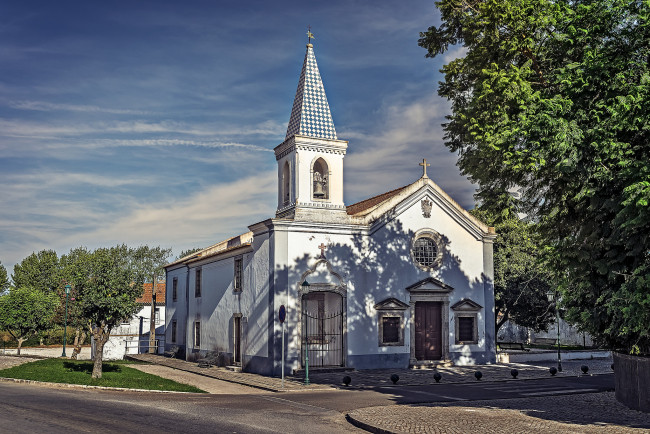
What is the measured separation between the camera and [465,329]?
2970cm

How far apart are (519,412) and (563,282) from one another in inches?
142

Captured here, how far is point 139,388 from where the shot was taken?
67.3 ft

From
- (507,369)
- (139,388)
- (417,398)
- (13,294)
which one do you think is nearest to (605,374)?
(507,369)

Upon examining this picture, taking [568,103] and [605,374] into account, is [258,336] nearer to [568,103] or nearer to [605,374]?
[605,374]

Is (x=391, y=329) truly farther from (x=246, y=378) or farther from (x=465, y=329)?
(x=246, y=378)

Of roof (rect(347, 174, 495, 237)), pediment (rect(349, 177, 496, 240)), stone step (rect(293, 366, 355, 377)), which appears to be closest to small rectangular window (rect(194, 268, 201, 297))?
roof (rect(347, 174, 495, 237))

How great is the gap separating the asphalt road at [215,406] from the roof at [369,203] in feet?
37.1

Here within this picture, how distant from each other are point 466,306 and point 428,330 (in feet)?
7.68

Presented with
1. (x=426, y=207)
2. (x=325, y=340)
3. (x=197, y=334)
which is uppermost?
(x=426, y=207)

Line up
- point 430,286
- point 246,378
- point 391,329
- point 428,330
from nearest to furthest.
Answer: point 246,378
point 391,329
point 428,330
point 430,286

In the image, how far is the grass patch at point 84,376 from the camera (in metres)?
21.0

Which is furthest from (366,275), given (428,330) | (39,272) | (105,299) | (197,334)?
(39,272)

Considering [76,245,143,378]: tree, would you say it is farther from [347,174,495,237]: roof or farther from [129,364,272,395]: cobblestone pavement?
[347,174,495,237]: roof

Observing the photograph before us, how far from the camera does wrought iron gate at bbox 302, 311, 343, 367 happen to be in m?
27.1
